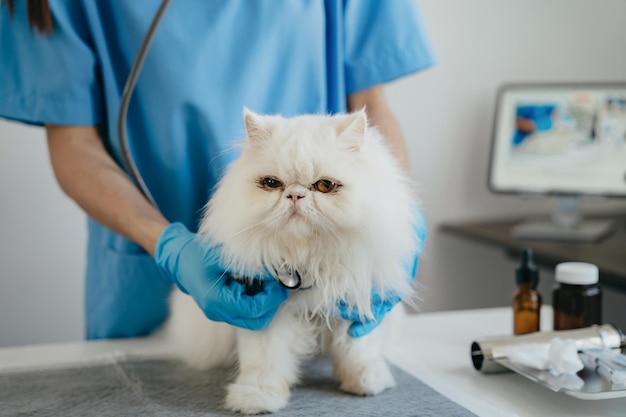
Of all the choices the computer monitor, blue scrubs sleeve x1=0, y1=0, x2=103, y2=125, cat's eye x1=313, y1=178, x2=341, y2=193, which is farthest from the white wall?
cat's eye x1=313, y1=178, x2=341, y2=193

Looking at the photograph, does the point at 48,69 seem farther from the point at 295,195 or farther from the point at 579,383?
the point at 579,383

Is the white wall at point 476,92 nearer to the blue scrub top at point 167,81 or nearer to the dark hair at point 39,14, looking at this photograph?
the blue scrub top at point 167,81

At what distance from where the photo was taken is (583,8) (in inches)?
103

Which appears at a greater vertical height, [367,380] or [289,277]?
[289,277]

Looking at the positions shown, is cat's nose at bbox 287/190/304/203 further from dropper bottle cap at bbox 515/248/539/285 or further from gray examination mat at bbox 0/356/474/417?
dropper bottle cap at bbox 515/248/539/285

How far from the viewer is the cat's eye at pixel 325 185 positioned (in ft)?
2.90

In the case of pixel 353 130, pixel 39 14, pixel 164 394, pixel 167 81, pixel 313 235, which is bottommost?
pixel 164 394

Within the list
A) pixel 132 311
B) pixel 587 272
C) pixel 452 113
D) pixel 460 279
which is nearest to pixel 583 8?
pixel 452 113

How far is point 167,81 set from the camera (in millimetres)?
1231

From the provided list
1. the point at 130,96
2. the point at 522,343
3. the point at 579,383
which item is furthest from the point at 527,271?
the point at 130,96

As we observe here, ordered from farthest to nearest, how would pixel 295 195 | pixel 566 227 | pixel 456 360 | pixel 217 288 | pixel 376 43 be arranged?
pixel 566 227, pixel 376 43, pixel 456 360, pixel 217 288, pixel 295 195

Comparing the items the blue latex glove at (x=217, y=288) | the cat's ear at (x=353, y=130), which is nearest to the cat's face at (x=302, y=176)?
the cat's ear at (x=353, y=130)

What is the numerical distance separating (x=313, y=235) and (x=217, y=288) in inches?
6.7

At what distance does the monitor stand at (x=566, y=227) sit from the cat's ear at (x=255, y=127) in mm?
1553
